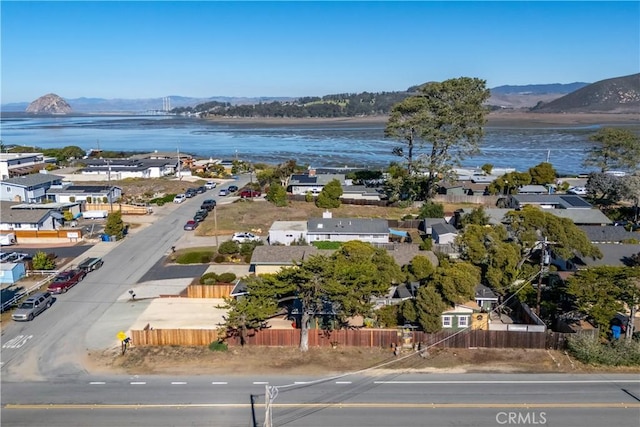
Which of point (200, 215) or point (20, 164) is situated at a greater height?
point (20, 164)

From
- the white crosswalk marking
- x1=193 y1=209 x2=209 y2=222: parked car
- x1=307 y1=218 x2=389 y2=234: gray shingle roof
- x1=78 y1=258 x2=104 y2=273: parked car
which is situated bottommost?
the white crosswalk marking

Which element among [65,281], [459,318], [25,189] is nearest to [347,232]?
[459,318]

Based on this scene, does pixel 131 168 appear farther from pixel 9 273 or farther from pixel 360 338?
pixel 360 338

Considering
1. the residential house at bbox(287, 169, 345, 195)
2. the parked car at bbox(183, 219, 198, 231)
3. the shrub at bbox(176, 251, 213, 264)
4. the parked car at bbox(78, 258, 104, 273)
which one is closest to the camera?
the parked car at bbox(78, 258, 104, 273)

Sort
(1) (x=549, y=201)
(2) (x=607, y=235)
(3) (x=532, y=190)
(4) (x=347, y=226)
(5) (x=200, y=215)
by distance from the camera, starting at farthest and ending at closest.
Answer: (3) (x=532, y=190)
(1) (x=549, y=201)
(5) (x=200, y=215)
(4) (x=347, y=226)
(2) (x=607, y=235)

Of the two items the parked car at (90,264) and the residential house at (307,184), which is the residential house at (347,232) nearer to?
the parked car at (90,264)

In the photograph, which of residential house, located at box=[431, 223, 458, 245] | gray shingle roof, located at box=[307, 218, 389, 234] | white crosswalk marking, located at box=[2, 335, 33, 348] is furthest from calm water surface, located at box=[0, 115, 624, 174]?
white crosswalk marking, located at box=[2, 335, 33, 348]

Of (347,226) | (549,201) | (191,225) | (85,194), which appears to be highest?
(85,194)

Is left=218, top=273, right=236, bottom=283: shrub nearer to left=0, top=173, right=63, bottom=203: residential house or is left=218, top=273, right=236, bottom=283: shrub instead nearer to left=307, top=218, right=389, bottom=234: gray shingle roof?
left=307, top=218, right=389, bottom=234: gray shingle roof

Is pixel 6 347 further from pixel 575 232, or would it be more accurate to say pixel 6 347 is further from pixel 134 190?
pixel 134 190
